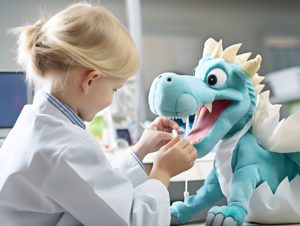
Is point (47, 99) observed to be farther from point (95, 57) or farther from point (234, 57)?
point (234, 57)

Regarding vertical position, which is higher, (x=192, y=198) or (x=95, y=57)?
(x=95, y=57)

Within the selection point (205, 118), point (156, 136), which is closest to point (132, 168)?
point (156, 136)

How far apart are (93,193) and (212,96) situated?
0.30m

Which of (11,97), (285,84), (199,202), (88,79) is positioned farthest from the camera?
(285,84)

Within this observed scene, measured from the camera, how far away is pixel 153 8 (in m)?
2.25

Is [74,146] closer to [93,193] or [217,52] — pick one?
[93,193]

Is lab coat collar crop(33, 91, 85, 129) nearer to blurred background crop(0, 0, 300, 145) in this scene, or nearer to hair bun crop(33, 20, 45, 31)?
hair bun crop(33, 20, 45, 31)

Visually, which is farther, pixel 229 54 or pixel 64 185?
pixel 229 54

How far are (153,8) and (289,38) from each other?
804 millimetres

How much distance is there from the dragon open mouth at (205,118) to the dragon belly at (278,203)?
154 mm

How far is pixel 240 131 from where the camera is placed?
89cm

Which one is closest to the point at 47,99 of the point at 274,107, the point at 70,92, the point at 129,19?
the point at 70,92

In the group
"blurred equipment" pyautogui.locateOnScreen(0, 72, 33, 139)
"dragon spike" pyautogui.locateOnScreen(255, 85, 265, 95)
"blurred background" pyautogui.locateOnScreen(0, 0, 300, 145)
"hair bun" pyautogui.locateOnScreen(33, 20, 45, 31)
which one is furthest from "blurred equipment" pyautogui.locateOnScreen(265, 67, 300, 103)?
"hair bun" pyautogui.locateOnScreen(33, 20, 45, 31)

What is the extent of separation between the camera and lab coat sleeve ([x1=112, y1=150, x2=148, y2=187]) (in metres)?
0.93
